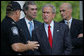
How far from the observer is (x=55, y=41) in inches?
263

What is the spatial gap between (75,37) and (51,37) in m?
0.87

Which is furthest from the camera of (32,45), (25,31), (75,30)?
(75,30)

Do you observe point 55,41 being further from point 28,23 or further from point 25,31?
point 28,23

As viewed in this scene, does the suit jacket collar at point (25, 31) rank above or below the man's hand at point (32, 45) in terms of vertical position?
above

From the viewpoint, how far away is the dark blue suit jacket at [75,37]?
6828 millimetres

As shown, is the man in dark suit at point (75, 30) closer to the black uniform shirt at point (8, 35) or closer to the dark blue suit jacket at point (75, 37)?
the dark blue suit jacket at point (75, 37)

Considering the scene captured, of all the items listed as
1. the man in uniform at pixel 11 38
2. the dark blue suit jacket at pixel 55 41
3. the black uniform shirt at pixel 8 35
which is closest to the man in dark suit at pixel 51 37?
the dark blue suit jacket at pixel 55 41

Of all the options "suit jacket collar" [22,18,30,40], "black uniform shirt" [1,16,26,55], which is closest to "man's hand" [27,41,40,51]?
"black uniform shirt" [1,16,26,55]

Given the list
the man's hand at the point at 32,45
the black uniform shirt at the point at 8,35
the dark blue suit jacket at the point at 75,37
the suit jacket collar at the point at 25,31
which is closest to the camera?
the black uniform shirt at the point at 8,35

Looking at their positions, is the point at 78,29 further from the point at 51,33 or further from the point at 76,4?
the point at 76,4

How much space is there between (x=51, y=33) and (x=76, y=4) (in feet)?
21.4

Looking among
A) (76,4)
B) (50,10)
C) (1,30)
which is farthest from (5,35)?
(76,4)

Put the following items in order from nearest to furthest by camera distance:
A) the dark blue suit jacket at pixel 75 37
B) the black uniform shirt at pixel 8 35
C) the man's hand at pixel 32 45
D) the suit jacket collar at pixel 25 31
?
the black uniform shirt at pixel 8 35 → the man's hand at pixel 32 45 → the dark blue suit jacket at pixel 75 37 → the suit jacket collar at pixel 25 31

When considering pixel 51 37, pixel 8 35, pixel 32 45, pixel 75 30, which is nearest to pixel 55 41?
pixel 51 37
